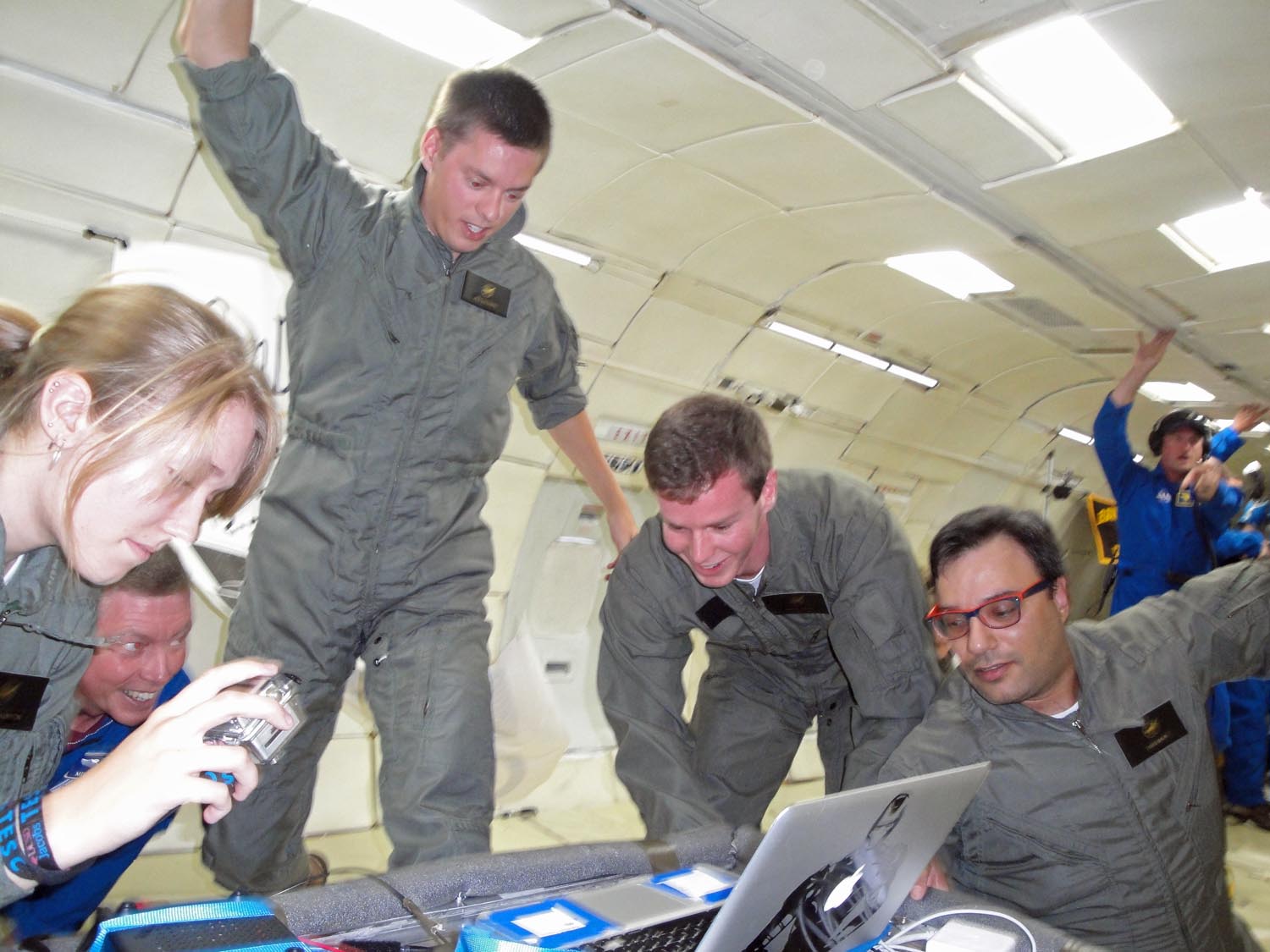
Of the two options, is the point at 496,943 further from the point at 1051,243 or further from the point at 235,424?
the point at 1051,243

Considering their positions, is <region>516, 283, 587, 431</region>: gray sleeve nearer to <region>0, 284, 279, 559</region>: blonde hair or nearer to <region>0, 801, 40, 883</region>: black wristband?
<region>0, 284, 279, 559</region>: blonde hair

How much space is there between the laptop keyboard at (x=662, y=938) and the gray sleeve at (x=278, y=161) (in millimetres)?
1705

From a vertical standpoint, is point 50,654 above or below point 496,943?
below

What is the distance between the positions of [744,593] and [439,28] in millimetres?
2636

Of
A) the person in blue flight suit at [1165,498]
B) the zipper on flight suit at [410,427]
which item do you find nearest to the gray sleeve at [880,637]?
the zipper on flight suit at [410,427]

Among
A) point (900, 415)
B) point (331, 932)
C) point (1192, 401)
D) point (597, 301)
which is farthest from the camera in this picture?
point (1192, 401)

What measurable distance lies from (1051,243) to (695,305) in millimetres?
2563

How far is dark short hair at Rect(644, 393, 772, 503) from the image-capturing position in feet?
7.79

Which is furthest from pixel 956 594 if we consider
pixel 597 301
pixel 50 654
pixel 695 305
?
pixel 695 305

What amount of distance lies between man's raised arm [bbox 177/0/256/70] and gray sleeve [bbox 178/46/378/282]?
0.03 metres

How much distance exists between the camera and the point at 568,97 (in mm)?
4176

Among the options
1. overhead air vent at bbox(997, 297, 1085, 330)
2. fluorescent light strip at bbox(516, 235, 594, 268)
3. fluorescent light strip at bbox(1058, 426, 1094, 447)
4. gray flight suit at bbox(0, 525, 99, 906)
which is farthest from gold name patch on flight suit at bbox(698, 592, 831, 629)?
fluorescent light strip at bbox(1058, 426, 1094, 447)

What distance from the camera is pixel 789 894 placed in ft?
3.38

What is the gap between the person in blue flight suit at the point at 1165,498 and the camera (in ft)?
17.7
